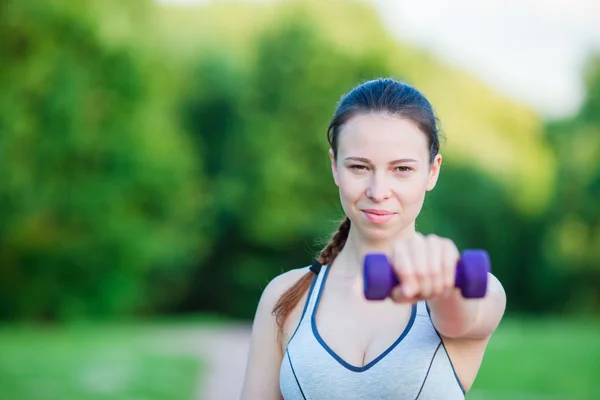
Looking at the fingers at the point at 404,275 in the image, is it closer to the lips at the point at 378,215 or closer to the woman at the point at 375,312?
the woman at the point at 375,312

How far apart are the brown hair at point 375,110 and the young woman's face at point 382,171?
3cm

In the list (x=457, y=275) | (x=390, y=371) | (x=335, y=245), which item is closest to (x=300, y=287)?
(x=335, y=245)

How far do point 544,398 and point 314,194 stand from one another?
13.6 meters

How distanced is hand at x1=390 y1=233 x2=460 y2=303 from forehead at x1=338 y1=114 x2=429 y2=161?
0.54m

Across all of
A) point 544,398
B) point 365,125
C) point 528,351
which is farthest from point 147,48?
point 365,125

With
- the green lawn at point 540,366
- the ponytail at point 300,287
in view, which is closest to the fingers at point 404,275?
the ponytail at point 300,287

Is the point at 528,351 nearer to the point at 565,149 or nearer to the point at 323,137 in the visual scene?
the point at 323,137

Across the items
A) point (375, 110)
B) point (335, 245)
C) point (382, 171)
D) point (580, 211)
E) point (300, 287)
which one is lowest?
point (300, 287)

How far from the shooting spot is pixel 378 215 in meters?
1.98

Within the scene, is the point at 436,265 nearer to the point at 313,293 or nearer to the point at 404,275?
the point at 404,275

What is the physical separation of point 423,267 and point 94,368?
9264mm

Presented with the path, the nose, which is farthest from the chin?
the path

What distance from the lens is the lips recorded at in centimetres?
197

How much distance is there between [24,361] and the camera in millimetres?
10164
